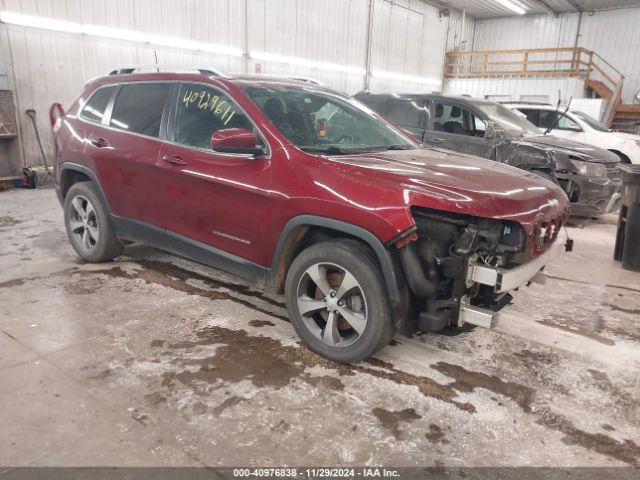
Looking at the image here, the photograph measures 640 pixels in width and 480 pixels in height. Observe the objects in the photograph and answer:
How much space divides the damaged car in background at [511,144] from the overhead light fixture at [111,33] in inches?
255

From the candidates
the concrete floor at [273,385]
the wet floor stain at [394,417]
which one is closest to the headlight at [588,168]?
the concrete floor at [273,385]

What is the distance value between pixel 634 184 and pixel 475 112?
237 centimetres

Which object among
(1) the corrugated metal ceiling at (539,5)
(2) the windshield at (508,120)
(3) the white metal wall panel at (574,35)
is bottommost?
(2) the windshield at (508,120)

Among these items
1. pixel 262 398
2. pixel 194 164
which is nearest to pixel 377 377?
pixel 262 398

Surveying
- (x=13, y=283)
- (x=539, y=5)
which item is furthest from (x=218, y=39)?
(x=539, y=5)

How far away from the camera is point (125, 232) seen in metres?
4.02

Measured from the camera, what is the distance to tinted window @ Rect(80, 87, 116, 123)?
13.5 feet

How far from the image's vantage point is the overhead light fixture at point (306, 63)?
13336mm

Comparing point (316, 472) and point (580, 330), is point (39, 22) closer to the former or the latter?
point (316, 472)

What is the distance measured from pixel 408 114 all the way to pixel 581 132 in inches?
178

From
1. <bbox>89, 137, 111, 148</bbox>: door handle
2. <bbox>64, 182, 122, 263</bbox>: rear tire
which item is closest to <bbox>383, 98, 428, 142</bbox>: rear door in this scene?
<bbox>89, 137, 111, 148</bbox>: door handle

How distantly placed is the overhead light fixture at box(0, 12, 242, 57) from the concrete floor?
6.75 m

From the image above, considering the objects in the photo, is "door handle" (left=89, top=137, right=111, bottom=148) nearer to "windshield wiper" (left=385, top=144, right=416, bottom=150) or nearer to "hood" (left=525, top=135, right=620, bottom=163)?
"windshield wiper" (left=385, top=144, right=416, bottom=150)

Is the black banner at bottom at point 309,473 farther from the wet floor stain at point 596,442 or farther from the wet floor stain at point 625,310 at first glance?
the wet floor stain at point 625,310
